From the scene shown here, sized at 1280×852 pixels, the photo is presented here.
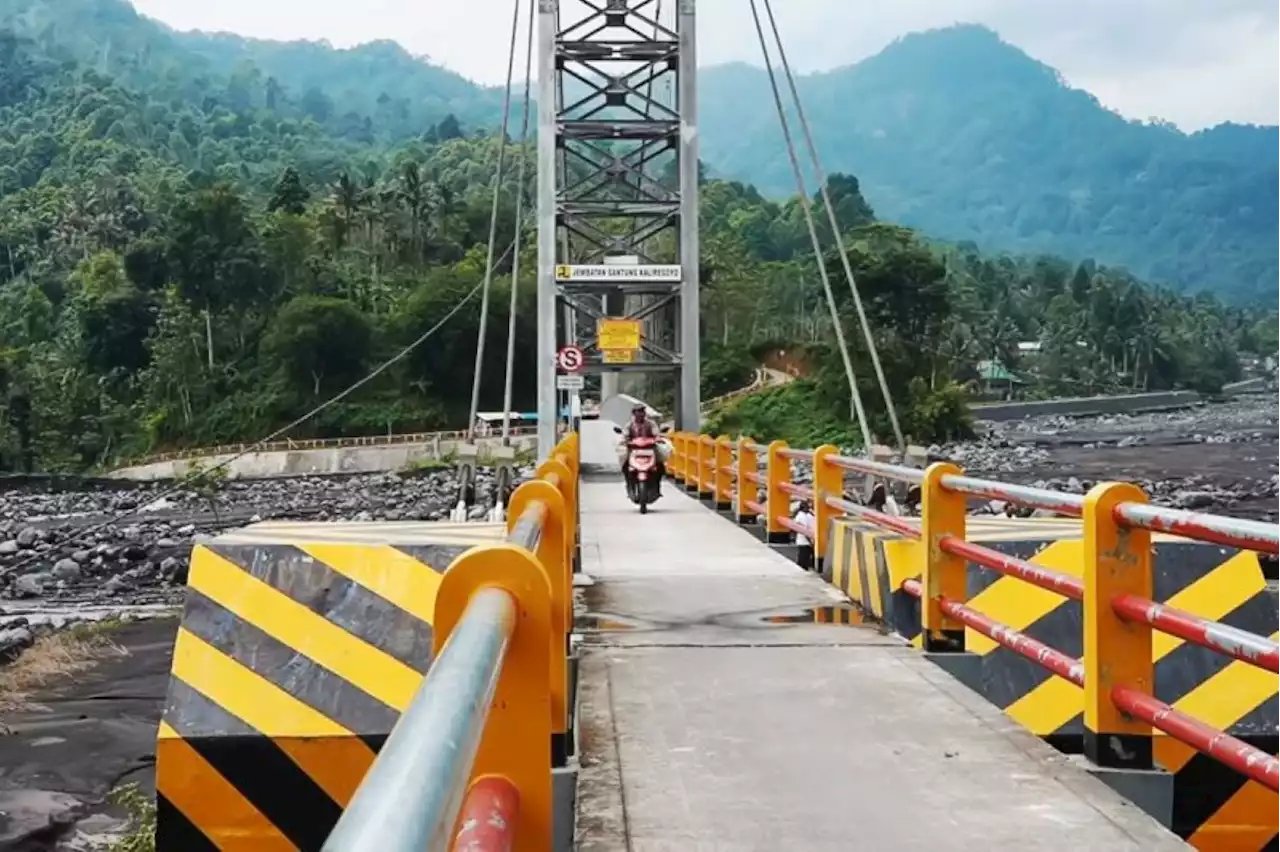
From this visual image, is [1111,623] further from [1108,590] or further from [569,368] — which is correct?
[569,368]

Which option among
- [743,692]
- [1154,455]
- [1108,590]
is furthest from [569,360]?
[1154,455]

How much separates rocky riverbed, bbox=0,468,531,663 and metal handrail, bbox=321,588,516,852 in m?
3.04

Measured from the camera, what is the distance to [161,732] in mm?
3508

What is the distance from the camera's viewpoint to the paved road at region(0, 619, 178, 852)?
7.92 meters

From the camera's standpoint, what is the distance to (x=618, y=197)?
18.5 meters

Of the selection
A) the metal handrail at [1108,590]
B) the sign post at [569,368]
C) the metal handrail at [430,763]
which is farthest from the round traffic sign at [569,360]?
the metal handrail at [430,763]

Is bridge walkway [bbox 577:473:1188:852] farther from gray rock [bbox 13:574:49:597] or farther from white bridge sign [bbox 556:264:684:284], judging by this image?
gray rock [bbox 13:574:49:597]

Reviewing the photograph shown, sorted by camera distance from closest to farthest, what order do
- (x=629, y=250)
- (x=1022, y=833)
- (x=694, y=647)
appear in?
1. (x=1022, y=833)
2. (x=694, y=647)
3. (x=629, y=250)

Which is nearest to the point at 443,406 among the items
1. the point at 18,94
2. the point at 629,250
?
the point at 629,250

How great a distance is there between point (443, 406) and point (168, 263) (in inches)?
657

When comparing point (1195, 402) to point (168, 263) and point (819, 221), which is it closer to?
point (819, 221)

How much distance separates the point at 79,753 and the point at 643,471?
16.3 feet

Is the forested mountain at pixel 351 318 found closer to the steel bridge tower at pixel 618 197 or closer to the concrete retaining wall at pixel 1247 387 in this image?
the concrete retaining wall at pixel 1247 387

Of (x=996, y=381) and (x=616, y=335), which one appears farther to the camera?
(x=996, y=381)
